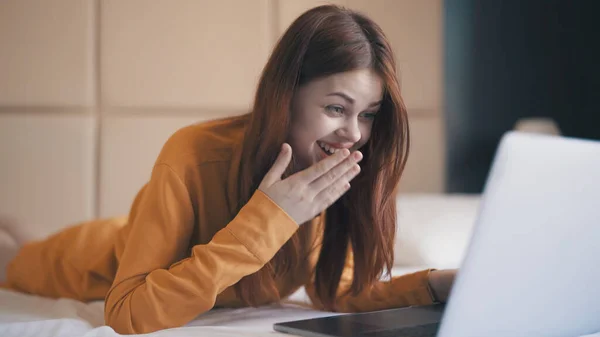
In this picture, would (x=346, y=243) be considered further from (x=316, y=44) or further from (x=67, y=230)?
(x=67, y=230)

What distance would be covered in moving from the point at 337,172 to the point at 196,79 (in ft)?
3.95

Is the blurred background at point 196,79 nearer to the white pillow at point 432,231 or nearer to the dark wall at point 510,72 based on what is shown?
the dark wall at point 510,72

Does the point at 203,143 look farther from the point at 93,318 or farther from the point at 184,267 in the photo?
the point at 93,318

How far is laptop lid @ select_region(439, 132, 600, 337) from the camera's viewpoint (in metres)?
0.72

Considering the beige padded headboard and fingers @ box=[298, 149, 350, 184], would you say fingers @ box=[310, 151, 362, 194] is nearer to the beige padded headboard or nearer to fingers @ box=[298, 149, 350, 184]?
fingers @ box=[298, 149, 350, 184]

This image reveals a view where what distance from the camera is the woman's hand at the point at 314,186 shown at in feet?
3.68

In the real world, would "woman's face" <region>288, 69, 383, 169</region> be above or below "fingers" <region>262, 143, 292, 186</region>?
above

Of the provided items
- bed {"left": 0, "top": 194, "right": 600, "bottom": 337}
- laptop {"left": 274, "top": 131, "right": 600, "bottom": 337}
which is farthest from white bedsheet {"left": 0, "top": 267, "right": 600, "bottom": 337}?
laptop {"left": 274, "top": 131, "right": 600, "bottom": 337}

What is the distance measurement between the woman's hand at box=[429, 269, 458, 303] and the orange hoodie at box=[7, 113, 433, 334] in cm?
1

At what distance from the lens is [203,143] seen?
4.32 feet

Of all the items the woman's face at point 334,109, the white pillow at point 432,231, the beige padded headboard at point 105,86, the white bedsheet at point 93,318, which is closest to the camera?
the white bedsheet at point 93,318

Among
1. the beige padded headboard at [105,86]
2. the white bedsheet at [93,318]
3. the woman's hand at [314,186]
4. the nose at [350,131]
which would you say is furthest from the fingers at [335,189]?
the beige padded headboard at [105,86]

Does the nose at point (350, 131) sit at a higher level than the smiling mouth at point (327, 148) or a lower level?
higher

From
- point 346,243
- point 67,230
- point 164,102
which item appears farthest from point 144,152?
point 346,243
